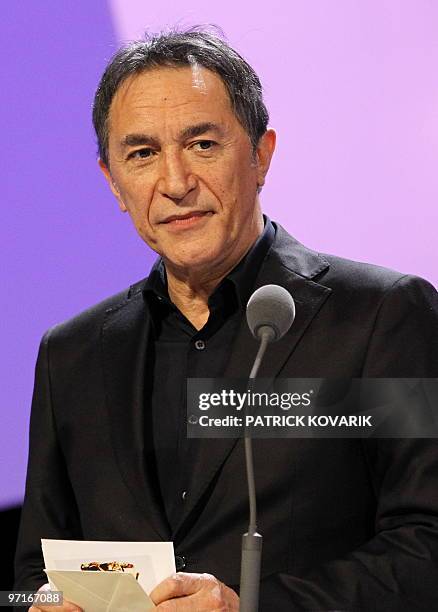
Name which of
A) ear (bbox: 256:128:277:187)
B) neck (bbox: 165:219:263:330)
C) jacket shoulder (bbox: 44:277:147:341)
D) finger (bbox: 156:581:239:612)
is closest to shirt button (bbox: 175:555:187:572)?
finger (bbox: 156:581:239:612)

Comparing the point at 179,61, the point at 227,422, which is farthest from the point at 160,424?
the point at 179,61

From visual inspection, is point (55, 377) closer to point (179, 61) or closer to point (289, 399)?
point (289, 399)

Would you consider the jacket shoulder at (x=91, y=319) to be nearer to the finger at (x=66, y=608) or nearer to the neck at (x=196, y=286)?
the neck at (x=196, y=286)

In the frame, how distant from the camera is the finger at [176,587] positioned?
6.45ft

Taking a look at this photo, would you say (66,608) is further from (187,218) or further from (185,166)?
(185,166)

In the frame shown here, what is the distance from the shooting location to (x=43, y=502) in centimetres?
265

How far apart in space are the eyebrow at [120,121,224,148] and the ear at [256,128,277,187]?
0.57 feet

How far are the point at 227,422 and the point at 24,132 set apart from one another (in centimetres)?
125

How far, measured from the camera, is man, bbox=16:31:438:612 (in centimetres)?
223

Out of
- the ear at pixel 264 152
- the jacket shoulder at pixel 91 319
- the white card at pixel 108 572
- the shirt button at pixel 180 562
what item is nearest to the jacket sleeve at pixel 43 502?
the jacket shoulder at pixel 91 319

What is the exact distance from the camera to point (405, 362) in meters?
2.31

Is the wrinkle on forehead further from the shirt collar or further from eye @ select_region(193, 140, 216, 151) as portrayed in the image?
the shirt collar

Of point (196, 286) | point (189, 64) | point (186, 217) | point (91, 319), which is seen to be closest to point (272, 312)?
point (186, 217)

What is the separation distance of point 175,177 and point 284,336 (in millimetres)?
434
